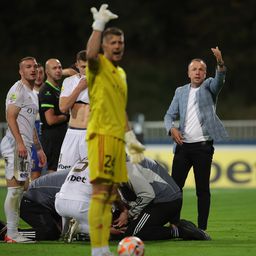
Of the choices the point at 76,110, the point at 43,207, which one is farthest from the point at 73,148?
the point at 43,207

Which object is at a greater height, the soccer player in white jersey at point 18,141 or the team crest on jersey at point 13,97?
the team crest on jersey at point 13,97

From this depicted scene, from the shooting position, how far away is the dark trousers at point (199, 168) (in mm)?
11078

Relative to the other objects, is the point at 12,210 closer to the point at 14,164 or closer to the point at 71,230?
the point at 14,164

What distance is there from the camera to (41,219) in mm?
10344

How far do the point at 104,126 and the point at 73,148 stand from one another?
3.04 m

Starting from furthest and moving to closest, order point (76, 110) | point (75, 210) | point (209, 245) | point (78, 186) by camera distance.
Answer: point (76, 110) < point (78, 186) < point (75, 210) < point (209, 245)

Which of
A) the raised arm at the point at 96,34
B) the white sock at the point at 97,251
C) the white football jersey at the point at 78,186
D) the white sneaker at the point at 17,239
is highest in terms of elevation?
the raised arm at the point at 96,34

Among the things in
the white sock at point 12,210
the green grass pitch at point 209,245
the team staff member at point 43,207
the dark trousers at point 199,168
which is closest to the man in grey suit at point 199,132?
the dark trousers at point 199,168

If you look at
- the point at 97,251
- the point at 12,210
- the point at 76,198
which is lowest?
the point at 97,251

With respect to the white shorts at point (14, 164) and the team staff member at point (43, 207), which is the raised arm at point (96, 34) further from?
the team staff member at point (43, 207)

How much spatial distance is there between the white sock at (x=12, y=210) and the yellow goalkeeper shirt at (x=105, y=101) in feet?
6.87

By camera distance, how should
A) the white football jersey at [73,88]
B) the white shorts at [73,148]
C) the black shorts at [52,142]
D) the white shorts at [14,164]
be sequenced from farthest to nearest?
the black shorts at [52,142]
the white shorts at [73,148]
the white football jersey at [73,88]
the white shorts at [14,164]

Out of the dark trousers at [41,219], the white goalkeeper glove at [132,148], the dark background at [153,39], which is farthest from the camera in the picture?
Result: the dark background at [153,39]

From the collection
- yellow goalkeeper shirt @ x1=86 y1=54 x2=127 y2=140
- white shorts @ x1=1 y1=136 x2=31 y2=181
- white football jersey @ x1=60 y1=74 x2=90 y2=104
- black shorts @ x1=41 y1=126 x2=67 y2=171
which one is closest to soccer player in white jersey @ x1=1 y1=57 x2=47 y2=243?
white shorts @ x1=1 y1=136 x2=31 y2=181
